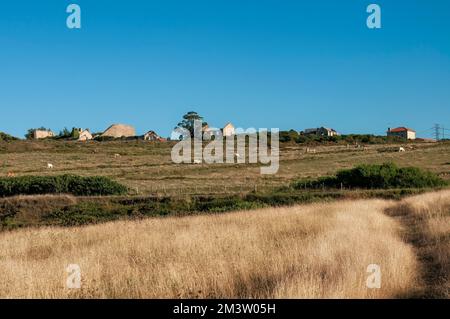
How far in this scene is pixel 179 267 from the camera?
32.6 feet

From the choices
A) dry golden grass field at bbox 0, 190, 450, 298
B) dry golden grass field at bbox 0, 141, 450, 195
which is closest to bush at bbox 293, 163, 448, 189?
dry golden grass field at bbox 0, 141, 450, 195

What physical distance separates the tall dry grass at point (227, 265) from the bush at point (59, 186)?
3009 cm

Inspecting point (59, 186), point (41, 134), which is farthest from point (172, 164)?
point (41, 134)

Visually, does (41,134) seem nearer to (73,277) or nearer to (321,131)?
(321,131)

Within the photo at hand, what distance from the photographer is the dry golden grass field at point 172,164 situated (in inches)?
1972

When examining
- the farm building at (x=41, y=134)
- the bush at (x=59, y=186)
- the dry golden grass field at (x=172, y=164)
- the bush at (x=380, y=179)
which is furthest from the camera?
the farm building at (x=41, y=134)

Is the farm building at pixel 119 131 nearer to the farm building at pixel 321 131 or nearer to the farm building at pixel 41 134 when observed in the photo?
the farm building at pixel 41 134

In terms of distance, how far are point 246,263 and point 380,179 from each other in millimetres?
36003

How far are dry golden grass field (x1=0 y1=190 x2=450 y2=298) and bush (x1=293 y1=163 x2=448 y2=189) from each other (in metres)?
28.2

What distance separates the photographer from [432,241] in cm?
1288

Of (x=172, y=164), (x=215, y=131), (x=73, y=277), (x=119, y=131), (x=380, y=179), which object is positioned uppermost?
(x=119, y=131)

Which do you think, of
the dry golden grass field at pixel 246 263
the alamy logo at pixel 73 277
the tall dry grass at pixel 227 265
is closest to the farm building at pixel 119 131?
the dry golden grass field at pixel 246 263
